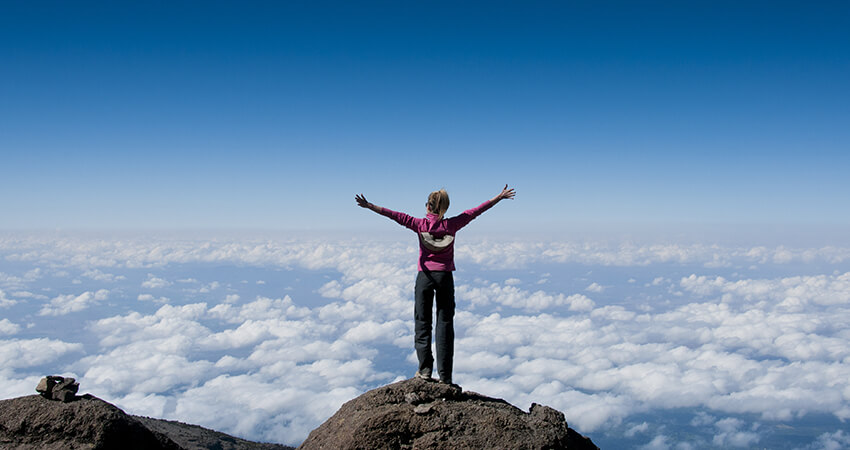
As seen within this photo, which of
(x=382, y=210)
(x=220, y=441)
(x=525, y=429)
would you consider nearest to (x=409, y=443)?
(x=525, y=429)

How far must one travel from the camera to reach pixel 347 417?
25.6ft

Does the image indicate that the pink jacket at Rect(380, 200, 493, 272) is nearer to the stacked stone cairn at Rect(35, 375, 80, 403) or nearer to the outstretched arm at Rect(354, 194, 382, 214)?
the outstretched arm at Rect(354, 194, 382, 214)

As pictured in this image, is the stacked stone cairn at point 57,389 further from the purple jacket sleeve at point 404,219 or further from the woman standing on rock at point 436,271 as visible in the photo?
the purple jacket sleeve at point 404,219

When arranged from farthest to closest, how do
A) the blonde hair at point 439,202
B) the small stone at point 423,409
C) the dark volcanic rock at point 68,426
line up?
1. the blonde hair at point 439,202
2. the dark volcanic rock at point 68,426
3. the small stone at point 423,409

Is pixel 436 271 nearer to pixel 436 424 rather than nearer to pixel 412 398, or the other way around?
pixel 412 398

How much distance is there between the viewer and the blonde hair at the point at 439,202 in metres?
8.48

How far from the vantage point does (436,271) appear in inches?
330

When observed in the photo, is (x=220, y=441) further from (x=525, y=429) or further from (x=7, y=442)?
(x=525, y=429)

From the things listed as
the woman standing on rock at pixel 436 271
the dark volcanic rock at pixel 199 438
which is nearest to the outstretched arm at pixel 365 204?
the woman standing on rock at pixel 436 271

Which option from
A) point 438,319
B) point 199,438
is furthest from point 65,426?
point 199,438

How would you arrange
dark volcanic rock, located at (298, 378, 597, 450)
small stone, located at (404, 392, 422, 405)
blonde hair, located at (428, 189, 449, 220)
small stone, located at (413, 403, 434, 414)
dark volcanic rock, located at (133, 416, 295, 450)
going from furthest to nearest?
1. dark volcanic rock, located at (133, 416, 295, 450)
2. blonde hair, located at (428, 189, 449, 220)
3. small stone, located at (404, 392, 422, 405)
4. small stone, located at (413, 403, 434, 414)
5. dark volcanic rock, located at (298, 378, 597, 450)

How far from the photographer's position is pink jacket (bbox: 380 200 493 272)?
831 cm

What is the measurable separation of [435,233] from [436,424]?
313cm

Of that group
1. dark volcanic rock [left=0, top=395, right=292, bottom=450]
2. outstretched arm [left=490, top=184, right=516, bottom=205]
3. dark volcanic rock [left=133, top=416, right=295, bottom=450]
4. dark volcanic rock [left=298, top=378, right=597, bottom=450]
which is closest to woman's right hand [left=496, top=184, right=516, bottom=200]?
outstretched arm [left=490, top=184, right=516, bottom=205]
